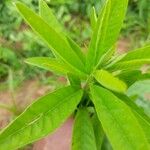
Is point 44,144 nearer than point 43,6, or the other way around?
point 43,6

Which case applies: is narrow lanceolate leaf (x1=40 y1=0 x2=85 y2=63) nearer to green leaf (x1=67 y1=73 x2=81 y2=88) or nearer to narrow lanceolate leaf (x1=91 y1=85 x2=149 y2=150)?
green leaf (x1=67 y1=73 x2=81 y2=88)

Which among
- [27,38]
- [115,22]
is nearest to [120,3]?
[115,22]

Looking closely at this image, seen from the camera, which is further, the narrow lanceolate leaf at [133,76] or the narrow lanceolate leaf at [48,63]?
the narrow lanceolate leaf at [133,76]

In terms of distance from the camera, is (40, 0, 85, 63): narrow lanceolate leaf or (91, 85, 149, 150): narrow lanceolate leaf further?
(40, 0, 85, 63): narrow lanceolate leaf

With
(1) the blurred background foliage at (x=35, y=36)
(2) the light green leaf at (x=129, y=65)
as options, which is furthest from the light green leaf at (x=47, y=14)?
(1) the blurred background foliage at (x=35, y=36)

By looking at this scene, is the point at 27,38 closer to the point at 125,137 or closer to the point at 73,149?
the point at 73,149

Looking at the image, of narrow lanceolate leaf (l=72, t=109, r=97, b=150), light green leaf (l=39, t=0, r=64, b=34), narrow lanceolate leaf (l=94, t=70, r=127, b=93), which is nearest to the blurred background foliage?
light green leaf (l=39, t=0, r=64, b=34)

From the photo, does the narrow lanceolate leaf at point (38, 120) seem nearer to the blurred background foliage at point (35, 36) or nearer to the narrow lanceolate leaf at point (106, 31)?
the narrow lanceolate leaf at point (106, 31)
